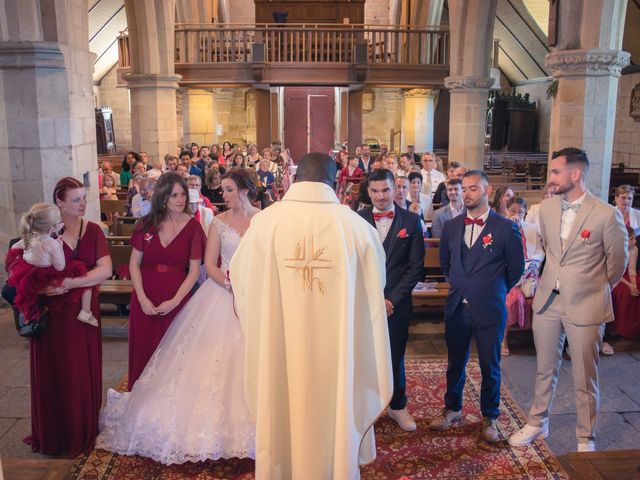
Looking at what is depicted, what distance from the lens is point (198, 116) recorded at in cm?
1859

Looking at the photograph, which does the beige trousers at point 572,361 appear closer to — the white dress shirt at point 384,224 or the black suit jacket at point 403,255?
the black suit jacket at point 403,255

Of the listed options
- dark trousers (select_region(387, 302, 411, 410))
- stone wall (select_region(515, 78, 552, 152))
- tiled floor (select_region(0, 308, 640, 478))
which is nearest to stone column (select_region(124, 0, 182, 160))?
tiled floor (select_region(0, 308, 640, 478))

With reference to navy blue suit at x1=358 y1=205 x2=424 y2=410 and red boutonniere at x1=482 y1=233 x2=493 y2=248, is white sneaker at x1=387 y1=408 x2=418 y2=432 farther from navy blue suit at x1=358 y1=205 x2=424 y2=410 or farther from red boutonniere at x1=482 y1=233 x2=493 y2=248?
red boutonniere at x1=482 y1=233 x2=493 y2=248

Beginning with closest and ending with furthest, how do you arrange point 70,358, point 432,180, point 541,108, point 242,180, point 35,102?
point 70,358
point 242,180
point 35,102
point 432,180
point 541,108

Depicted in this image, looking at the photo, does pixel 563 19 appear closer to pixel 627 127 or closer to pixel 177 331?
pixel 177 331

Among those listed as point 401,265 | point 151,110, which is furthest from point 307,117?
point 401,265

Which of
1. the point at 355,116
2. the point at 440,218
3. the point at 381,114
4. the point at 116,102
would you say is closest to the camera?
the point at 440,218

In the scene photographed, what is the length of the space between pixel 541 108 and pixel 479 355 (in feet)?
66.4

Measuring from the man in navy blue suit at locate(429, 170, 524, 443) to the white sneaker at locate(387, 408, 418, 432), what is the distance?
0.45 meters

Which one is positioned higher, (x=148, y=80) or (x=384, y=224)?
(x=148, y=80)

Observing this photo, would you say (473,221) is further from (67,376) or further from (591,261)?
(67,376)

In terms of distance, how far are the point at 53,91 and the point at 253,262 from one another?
4.87 metres

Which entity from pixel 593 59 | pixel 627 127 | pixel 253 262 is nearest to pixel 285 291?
pixel 253 262

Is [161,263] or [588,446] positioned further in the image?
[161,263]
